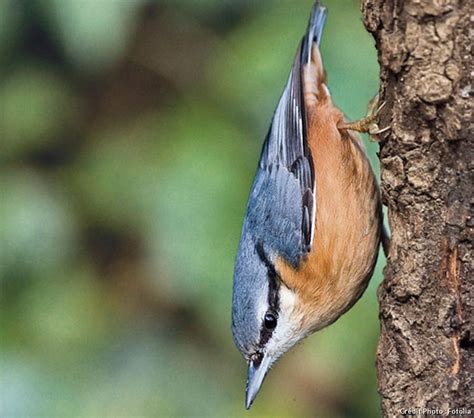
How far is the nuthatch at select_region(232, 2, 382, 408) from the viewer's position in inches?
145

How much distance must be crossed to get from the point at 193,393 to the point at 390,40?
239cm

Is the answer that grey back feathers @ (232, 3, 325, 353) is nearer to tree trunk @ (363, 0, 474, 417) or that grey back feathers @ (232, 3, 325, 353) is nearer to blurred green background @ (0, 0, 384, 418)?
blurred green background @ (0, 0, 384, 418)

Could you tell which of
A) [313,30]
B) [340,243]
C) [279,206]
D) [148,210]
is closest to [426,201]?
[340,243]

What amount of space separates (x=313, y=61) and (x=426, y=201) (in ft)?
4.99

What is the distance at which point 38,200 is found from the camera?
4648 mm

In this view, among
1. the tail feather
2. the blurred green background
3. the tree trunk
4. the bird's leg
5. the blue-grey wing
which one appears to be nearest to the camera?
the tree trunk

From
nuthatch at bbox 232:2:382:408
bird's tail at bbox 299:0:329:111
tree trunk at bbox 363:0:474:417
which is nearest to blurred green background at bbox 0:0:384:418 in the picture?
bird's tail at bbox 299:0:329:111

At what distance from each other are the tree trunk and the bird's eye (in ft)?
2.55

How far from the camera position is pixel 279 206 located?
3.91 m

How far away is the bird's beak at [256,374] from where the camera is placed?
3.71 m

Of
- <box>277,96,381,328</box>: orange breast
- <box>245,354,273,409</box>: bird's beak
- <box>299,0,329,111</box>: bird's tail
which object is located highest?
<box>299,0,329,111</box>: bird's tail

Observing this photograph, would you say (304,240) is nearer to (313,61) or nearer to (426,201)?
(313,61)

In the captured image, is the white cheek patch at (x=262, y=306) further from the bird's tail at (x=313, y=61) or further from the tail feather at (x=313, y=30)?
the tail feather at (x=313, y=30)

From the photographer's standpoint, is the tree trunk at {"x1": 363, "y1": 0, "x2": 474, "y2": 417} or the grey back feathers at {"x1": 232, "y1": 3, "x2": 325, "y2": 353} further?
the grey back feathers at {"x1": 232, "y1": 3, "x2": 325, "y2": 353}
